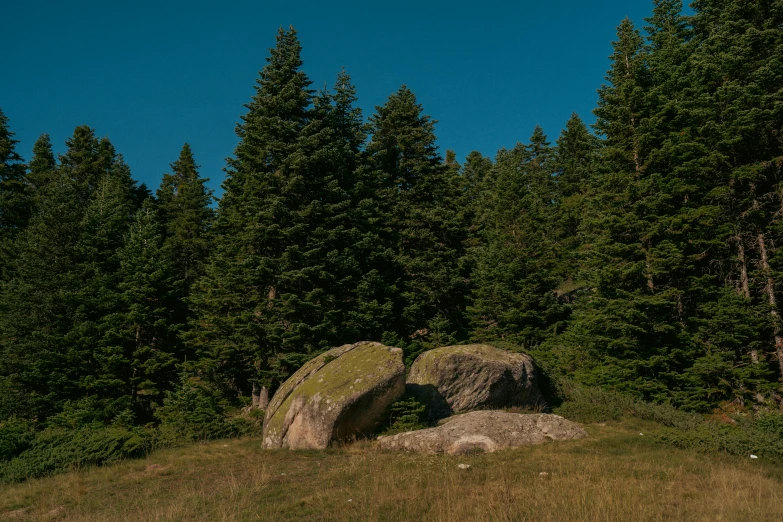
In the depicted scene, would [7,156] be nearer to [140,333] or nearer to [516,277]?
[140,333]

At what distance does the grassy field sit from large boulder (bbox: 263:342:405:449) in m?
0.77

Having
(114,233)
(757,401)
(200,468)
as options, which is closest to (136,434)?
(200,468)

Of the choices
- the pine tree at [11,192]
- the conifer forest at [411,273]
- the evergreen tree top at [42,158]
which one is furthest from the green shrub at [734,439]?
the evergreen tree top at [42,158]

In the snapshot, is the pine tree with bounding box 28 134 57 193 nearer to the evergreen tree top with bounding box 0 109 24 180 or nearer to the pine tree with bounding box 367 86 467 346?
the evergreen tree top with bounding box 0 109 24 180

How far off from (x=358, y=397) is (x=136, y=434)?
818 centimetres

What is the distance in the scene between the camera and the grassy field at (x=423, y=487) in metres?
7.09

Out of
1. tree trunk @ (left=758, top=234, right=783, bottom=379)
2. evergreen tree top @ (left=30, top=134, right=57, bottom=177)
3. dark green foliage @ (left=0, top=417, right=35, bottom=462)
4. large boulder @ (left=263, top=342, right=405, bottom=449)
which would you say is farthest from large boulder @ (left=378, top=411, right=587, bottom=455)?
evergreen tree top @ (left=30, top=134, right=57, bottom=177)

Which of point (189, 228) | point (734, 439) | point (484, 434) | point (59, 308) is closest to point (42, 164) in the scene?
point (189, 228)

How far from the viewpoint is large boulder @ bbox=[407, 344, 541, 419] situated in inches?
675

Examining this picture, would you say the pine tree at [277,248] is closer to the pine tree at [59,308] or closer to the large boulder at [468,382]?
the pine tree at [59,308]

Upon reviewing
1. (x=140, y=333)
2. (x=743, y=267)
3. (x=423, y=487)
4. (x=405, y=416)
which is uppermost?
(x=743, y=267)

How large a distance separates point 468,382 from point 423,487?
29.8ft

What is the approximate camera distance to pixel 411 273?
84.1 feet

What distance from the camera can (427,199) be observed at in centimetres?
2823
